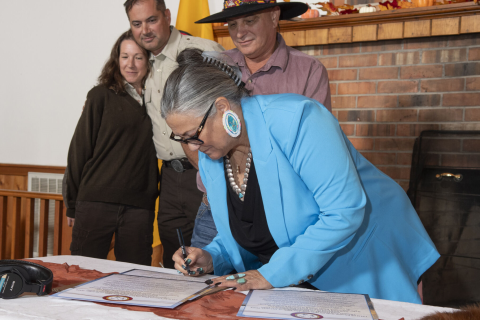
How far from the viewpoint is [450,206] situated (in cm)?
271

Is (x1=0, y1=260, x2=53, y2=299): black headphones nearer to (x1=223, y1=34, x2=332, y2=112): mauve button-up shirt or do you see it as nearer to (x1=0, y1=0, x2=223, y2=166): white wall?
(x1=223, y1=34, x2=332, y2=112): mauve button-up shirt

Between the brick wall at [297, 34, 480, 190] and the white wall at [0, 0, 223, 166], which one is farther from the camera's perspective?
the white wall at [0, 0, 223, 166]

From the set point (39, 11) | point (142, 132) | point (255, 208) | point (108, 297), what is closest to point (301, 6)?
point (142, 132)

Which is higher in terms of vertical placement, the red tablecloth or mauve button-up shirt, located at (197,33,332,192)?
mauve button-up shirt, located at (197,33,332,192)

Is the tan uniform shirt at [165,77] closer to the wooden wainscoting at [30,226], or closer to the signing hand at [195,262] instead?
the signing hand at [195,262]

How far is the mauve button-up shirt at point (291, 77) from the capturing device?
75.7 inches

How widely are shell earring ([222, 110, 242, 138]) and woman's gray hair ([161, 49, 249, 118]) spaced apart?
0.04 m

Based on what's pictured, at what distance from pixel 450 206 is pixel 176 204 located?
1.71 metres

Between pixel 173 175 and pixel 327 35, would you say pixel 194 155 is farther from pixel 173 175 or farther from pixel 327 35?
pixel 327 35

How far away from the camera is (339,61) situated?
2.91m

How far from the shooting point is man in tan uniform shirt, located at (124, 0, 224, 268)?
2.15 metres

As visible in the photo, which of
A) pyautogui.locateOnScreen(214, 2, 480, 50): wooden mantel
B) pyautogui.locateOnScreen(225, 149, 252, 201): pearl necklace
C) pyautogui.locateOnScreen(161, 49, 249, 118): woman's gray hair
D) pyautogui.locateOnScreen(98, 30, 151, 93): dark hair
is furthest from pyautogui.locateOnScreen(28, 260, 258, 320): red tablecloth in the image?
pyautogui.locateOnScreen(214, 2, 480, 50): wooden mantel

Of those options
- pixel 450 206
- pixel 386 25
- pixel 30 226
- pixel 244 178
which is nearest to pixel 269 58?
pixel 244 178

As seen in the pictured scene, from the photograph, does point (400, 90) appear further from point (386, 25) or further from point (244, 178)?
point (244, 178)
